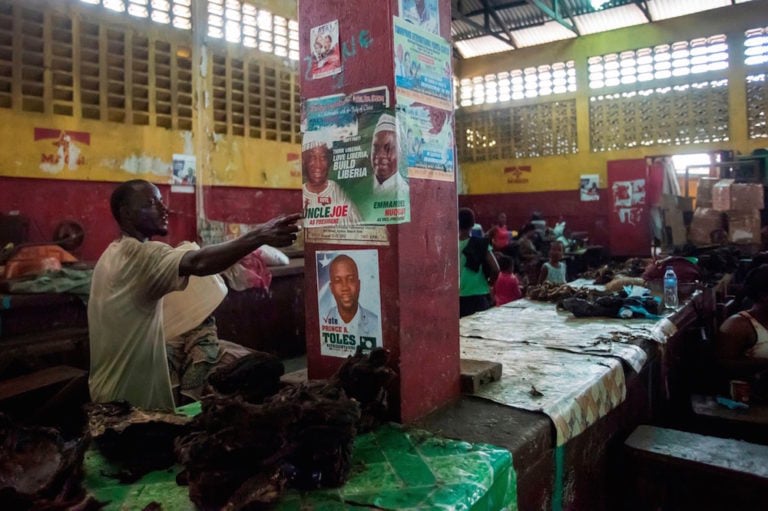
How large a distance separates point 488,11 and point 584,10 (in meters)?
2.20

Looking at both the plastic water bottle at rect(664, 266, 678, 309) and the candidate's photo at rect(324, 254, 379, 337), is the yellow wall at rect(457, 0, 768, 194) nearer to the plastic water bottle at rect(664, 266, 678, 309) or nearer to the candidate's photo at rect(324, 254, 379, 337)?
the plastic water bottle at rect(664, 266, 678, 309)

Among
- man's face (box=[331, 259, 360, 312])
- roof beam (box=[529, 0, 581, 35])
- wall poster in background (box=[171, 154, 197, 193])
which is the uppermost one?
roof beam (box=[529, 0, 581, 35])

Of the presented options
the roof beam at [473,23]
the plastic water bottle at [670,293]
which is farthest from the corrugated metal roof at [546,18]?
the plastic water bottle at [670,293]

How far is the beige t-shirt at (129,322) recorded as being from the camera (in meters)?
2.27

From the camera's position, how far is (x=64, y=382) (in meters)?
3.89

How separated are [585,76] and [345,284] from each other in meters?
13.4

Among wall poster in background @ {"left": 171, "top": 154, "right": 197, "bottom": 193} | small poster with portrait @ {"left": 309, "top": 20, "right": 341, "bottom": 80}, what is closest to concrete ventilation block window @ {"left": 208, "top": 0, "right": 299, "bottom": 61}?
wall poster in background @ {"left": 171, "top": 154, "right": 197, "bottom": 193}

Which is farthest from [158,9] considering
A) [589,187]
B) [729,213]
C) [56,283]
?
[589,187]

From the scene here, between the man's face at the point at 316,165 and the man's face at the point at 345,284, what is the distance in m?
0.33

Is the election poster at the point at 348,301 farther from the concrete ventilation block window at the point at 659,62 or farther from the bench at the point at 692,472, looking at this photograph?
the concrete ventilation block window at the point at 659,62

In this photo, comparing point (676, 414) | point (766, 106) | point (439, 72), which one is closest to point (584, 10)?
point (766, 106)

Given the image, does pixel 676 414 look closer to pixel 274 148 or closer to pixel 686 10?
pixel 274 148

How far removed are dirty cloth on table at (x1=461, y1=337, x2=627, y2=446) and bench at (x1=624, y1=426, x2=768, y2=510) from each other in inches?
11.8

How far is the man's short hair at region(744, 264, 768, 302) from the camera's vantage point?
13.1 ft
